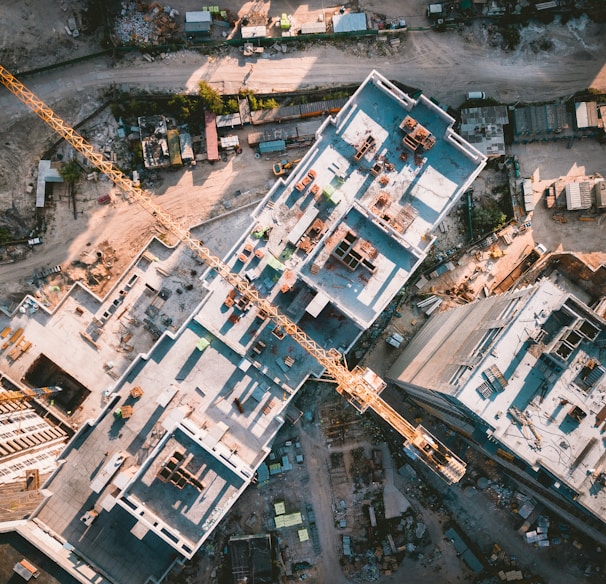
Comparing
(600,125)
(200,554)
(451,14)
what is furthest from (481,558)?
(451,14)

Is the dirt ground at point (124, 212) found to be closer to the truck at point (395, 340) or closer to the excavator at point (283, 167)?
the excavator at point (283, 167)

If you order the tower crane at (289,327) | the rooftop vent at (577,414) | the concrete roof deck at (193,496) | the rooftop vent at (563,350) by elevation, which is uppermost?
the rooftop vent at (563,350)

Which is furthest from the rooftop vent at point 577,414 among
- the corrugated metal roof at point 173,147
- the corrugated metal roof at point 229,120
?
the corrugated metal roof at point 173,147

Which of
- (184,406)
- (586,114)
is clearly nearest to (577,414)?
(184,406)

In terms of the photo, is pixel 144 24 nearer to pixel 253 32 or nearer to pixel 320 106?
pixel 253 32

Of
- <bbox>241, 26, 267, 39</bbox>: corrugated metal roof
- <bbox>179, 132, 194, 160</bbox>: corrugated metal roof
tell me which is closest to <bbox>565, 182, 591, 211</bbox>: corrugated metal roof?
<bbox>241, 26, 267, 39</bbox>: corrugated metal roof

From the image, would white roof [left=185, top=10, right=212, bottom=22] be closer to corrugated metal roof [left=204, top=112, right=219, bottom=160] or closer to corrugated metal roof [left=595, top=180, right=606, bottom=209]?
corrugated metal roof [left=204, top=112, right=219, bottom=160]
